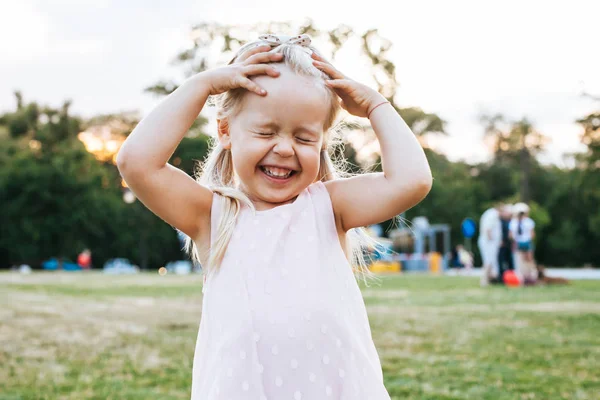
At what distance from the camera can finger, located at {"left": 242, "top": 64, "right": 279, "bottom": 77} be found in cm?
Answer: 189

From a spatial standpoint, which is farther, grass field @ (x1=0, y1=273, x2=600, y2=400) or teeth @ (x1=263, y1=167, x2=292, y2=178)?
grass field @ (x1=0, y1=273, x2=600, y2=400)

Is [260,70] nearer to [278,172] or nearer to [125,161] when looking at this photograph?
[278,172]

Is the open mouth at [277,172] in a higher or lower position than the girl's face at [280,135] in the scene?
lower

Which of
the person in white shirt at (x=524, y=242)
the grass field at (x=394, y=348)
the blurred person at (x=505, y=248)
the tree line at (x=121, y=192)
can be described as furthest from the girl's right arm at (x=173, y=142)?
the tree line at (x=121, y=192)

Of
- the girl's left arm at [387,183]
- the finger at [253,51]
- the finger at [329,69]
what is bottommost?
the girl's left arm at [387,183]

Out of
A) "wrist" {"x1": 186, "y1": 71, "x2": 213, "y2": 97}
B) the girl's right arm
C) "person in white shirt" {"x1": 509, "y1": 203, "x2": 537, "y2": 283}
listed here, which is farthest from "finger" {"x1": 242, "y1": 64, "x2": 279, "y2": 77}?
"person in white shirt" {"x1": 509, "y1": 203, "x2": 537, "y2": 283}

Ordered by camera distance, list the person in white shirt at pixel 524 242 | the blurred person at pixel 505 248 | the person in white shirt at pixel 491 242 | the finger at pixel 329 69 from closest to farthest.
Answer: the finger at pixel 329 69 < the person in white shirt at pixel 524 242 < the blurred person at pixel 505 248 < the person in white shirt at pixel 491 242

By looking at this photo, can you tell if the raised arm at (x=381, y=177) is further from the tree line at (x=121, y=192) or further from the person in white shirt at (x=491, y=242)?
the tree line at (x=121, y=192)

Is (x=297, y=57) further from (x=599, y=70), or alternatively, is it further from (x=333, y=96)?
(x=599, y=70)

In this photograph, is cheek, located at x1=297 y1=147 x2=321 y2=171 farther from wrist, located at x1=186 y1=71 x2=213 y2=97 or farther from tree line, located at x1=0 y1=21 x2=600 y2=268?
tree line, located at x1=0 y1=21 x2=600 y2=268

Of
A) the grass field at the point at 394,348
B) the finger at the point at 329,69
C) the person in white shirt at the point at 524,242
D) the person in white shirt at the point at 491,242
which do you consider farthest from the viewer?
the person in white shirt at the point at 491,242

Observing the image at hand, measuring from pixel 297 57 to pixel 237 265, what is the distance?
60 cm

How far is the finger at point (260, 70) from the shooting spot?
1.89 m

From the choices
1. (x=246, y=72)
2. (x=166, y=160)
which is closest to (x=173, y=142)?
(x=166, y=160)
